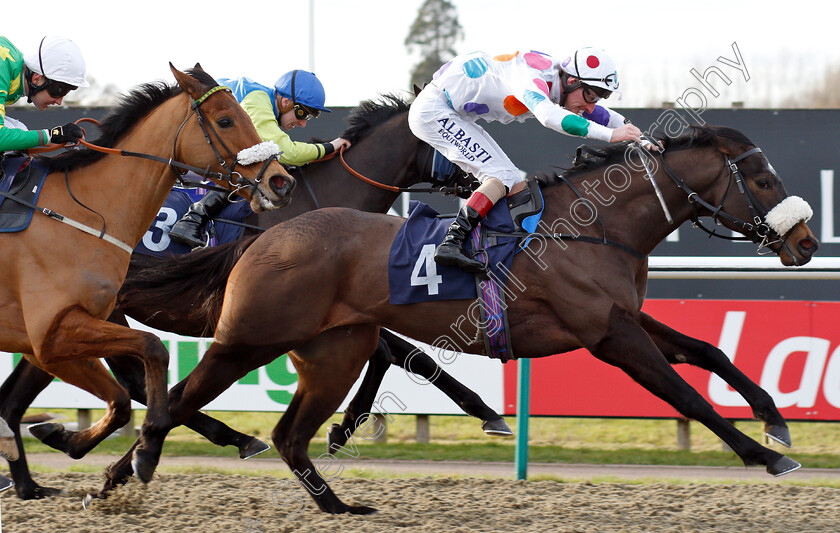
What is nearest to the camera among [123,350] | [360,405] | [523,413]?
[123,350]

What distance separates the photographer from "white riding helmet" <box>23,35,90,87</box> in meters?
3.81

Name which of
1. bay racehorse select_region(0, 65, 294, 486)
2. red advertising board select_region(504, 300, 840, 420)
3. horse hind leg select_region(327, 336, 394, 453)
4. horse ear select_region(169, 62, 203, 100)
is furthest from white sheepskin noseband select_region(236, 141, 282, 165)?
red advertising board select_region(504, 300, 840, 420)

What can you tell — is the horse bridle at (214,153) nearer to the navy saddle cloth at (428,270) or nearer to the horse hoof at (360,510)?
the navy saddle cloth at (428,270)

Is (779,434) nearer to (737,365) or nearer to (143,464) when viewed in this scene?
(737,365)

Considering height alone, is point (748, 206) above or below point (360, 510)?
above

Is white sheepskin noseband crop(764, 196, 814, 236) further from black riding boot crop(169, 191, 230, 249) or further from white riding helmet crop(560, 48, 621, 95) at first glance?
black riding boot crop(169, 191, 230, 249)

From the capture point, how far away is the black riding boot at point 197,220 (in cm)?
439

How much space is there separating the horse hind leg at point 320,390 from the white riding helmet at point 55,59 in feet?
4.69

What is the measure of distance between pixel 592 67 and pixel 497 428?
1.64 metres

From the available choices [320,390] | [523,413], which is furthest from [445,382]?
[320,390]

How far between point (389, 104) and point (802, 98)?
9.44 m

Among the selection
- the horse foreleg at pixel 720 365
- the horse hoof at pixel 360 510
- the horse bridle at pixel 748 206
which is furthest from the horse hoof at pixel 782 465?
the horse hoof at pixel 360 510

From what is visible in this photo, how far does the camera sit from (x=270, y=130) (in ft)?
14.6

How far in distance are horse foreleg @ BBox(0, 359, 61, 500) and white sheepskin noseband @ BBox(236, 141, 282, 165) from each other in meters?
1.52
